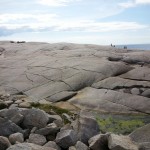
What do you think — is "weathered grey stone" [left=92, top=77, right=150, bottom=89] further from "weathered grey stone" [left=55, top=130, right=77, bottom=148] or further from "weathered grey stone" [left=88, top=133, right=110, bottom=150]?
"weathered grey stone" [left=55, top=130, right=77, bottom=148]

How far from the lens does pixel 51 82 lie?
30.4m

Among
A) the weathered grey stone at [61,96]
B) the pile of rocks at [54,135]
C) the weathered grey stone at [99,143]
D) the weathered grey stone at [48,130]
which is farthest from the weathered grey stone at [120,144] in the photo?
the weathered grey stone at [61,96]

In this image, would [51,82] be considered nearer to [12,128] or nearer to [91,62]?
[91,62]

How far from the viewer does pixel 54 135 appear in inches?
509

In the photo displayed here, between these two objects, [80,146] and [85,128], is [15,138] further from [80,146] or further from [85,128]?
[85,128]

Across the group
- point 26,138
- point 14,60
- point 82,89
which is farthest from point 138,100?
point 14,60

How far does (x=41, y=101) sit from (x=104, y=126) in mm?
7908

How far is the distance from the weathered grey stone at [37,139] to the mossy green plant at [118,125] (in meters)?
7.58

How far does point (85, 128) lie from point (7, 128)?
323 cm

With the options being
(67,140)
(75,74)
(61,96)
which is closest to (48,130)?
(67,140)

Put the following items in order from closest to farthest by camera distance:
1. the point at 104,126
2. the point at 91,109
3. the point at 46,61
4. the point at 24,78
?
1. the point at 104,126
2. the point at 91,109
3. the point at 24,78
4. the point at 46,61

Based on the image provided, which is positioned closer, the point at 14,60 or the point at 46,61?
the point at 46,61

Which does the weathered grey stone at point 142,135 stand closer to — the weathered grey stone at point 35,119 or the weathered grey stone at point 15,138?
the weathered grey stone at point 35,119

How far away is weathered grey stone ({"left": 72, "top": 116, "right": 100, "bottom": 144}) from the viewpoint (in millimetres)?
12727
